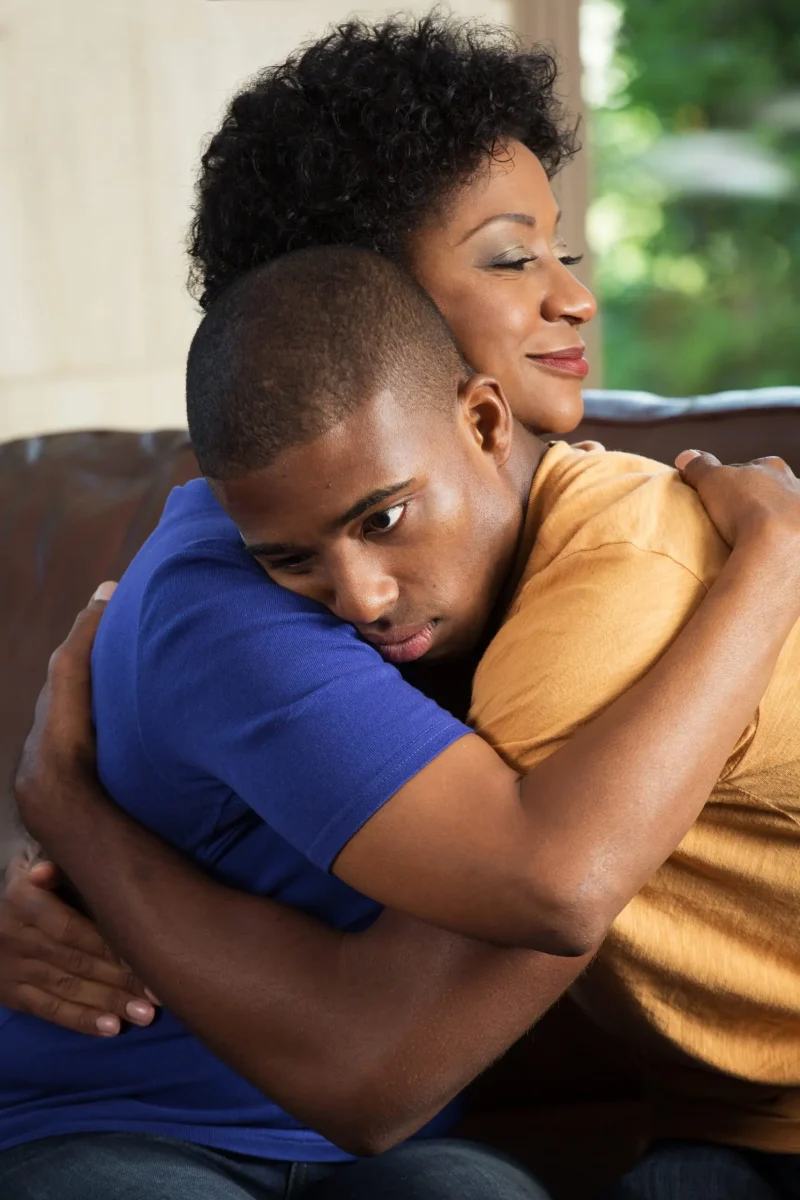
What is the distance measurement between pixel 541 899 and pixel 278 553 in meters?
0.36

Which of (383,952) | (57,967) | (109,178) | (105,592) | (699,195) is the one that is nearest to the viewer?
(383,952)

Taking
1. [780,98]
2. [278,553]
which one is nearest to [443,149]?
[278,553]

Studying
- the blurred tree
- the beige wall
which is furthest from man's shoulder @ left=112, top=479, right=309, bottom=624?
the blurred tree

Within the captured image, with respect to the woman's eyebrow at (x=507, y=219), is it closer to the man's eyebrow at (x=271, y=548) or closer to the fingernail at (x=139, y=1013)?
the man's eyebrow at (x=271, y=548)

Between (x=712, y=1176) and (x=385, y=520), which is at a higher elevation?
(x=385, y=520)

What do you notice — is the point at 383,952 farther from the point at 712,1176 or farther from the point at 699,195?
the point at 699,195

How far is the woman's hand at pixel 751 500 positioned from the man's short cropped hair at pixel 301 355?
23 cm

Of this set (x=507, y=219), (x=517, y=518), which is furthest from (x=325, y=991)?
(x=507, y=219)

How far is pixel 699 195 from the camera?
4570mm

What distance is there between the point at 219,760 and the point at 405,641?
20 centimetres

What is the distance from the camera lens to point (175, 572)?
1.14 m

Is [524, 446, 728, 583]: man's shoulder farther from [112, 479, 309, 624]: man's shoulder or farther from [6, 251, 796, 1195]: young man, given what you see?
A: [112, 479, 309, 624]: man's shoulder

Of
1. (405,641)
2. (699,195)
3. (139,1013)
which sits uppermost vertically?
(405,641)

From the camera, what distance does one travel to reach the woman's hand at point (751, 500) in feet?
3.51
